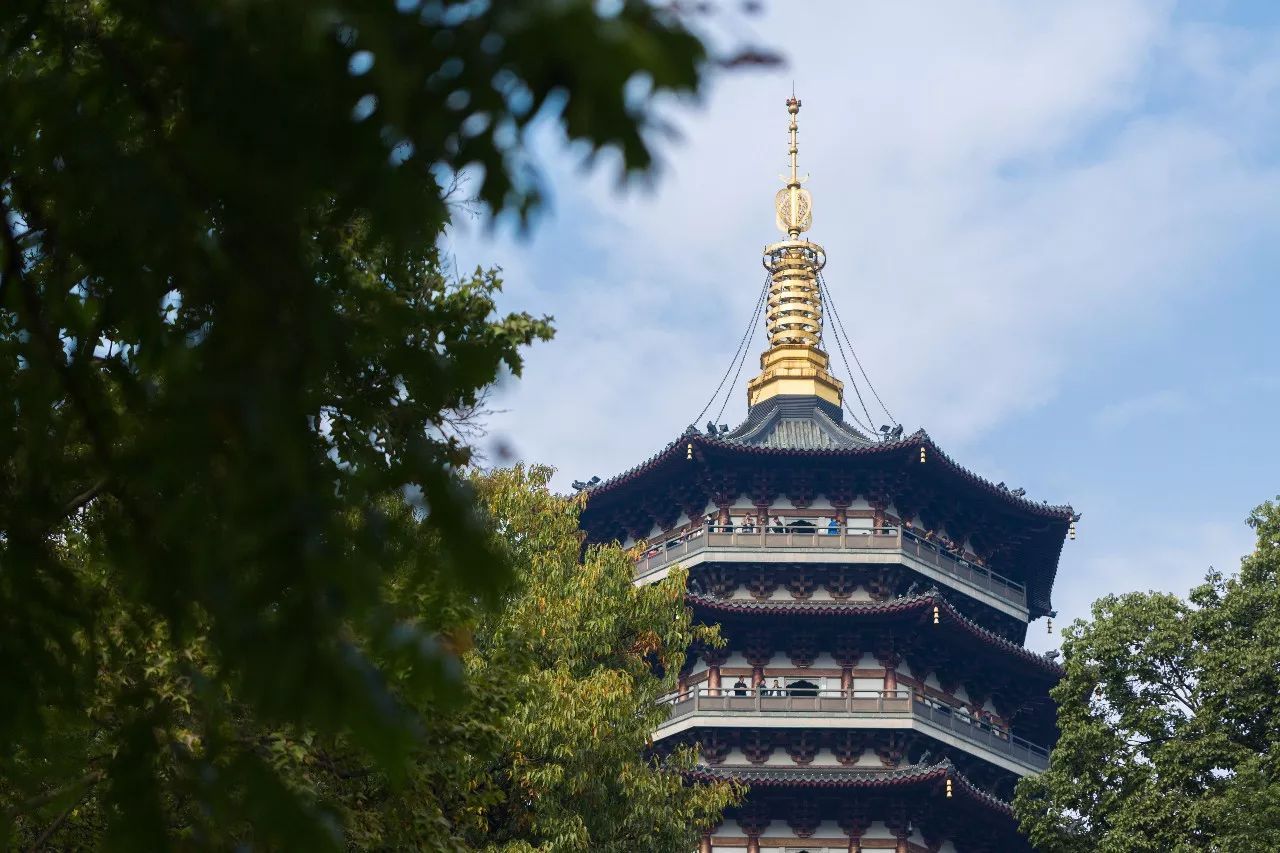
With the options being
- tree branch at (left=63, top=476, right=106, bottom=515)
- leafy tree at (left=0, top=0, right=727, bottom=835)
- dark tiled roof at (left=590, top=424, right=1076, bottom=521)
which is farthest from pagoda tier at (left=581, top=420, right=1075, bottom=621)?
leafy tree at (left=0, top=0, right=727, bottom=835)

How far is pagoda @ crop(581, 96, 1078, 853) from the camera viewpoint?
105ft

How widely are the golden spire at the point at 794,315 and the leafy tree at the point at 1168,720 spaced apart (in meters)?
11.2

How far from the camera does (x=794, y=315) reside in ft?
129

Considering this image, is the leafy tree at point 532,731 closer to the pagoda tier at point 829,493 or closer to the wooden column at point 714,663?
the wooden column at point 714,663

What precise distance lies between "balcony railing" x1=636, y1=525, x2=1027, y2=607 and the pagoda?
0.04 m

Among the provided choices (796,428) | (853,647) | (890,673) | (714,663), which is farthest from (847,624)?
(796,428)

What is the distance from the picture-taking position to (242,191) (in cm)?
386

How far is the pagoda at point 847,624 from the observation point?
3197 cm

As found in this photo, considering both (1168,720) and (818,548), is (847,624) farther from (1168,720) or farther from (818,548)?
(1168,720)

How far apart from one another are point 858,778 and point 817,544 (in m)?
4.68

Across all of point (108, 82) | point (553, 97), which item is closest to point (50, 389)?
point (108, 82)

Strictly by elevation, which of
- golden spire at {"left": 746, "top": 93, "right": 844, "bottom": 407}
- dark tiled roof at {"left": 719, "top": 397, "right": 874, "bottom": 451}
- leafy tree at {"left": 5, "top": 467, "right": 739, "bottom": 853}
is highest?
golden spire at {"left": 746, "top": 93, "right": 844, "bottom": 407}

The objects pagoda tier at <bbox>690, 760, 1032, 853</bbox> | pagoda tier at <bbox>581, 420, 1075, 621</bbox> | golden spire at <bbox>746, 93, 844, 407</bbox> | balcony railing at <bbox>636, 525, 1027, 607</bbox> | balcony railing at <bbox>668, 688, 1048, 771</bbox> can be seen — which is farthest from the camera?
golden spire at <bbox>746, 93, 844, 407</bbox>

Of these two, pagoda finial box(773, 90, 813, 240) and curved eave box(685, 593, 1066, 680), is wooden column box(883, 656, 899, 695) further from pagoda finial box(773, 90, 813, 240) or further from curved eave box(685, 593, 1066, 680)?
pagoda finial box(773, 90, 813, 240)
